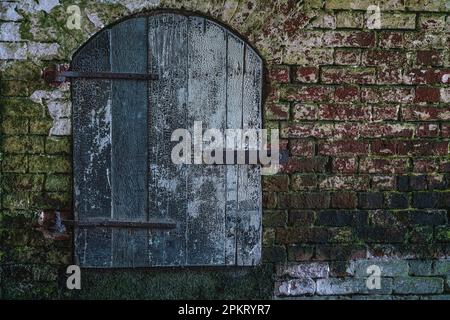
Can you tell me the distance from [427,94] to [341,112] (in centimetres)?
48

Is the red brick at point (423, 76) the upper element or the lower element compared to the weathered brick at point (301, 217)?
upper

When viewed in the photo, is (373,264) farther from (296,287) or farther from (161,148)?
(161,148)

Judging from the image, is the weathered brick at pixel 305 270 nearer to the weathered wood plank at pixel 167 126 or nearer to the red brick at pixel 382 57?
the weathered wood plank at pixel 167 126

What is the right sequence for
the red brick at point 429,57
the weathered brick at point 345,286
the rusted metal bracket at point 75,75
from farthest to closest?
the weathered brick at point 345,286
the red brick at point 429,57
the rusted metal bracket at point 75,75

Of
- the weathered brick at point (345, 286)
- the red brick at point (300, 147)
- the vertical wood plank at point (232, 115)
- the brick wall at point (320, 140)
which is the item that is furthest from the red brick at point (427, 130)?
the vertical wood plank at point (232, 115)

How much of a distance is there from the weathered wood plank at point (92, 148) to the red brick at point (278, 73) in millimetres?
872

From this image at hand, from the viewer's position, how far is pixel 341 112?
9.48 feet

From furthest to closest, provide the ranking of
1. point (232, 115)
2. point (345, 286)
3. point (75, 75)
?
1. point (345, 286)
2. point (232, 115)
3. point (75, 75)

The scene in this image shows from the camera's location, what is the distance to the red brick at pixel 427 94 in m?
2.89

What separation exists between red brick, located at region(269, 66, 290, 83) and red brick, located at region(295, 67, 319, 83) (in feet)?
0.21

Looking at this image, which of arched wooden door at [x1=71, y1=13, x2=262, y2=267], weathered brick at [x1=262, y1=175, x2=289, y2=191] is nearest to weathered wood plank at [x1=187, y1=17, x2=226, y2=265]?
arched wooden door at [x1=71, y1=13, x2=262, y2=267]

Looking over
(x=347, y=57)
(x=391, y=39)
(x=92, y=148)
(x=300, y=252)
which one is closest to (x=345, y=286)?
(x=300, y=252)
